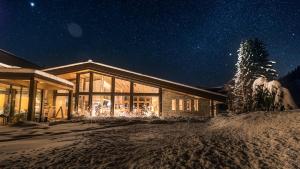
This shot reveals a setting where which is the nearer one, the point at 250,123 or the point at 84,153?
the point at 84,153

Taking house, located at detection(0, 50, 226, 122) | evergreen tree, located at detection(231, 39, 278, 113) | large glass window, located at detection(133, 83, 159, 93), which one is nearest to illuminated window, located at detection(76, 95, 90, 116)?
house, located at detection(0, 50, 226, 122)

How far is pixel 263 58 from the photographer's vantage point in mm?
39625

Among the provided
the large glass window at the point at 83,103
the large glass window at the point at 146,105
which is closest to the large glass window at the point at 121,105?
the large glass window at the point at 146,105

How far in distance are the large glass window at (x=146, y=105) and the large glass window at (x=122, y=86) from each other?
1582 millimetres

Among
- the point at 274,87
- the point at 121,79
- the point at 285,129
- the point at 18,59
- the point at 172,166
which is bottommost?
the point at 172,166

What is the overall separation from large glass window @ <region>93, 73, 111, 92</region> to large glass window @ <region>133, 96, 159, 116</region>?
134 inches

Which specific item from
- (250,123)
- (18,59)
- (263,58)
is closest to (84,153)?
(250,123)

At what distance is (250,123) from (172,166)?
4.60 metres

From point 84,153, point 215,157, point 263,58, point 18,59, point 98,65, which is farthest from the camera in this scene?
point 263,58

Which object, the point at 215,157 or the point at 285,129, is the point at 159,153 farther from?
the point at 285,129

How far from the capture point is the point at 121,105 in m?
26.1

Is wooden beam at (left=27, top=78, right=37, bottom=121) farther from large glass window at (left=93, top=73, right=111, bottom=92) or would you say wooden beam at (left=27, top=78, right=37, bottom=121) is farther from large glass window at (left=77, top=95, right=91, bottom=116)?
large glass window at (left=93, top=73, right=111, bottom=92)

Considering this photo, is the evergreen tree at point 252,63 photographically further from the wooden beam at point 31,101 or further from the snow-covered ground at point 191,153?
the snow-covered ground at point 191,153

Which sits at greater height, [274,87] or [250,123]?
[274,87]
